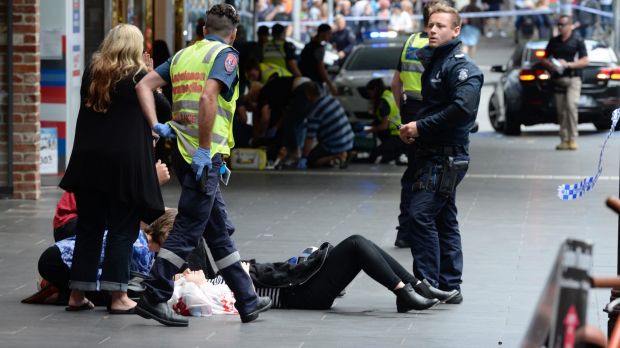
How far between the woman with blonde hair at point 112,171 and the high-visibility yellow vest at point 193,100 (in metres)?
0.38

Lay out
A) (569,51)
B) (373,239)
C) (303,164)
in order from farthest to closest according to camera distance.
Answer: (569,51), (303,164), (373,239)

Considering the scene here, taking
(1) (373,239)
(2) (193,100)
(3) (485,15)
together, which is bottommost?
(3) (485,15)

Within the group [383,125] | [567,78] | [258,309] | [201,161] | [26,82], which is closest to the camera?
[201,161]

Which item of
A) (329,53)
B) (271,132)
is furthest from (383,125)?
(329,53)

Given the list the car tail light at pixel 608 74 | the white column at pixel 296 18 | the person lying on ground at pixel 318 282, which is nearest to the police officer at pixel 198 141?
the person lying on ground at pixel 318 282

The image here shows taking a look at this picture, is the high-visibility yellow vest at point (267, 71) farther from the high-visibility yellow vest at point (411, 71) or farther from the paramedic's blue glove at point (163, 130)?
the paramedic's blue glove at point (163, 130)

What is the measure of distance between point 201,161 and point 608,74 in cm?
1586

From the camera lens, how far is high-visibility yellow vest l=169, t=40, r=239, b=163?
7840mm

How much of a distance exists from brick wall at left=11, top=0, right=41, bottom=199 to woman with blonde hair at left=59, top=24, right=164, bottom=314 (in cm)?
592

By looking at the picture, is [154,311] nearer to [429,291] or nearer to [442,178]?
[429,291]

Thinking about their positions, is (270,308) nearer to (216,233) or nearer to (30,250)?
(216,233)

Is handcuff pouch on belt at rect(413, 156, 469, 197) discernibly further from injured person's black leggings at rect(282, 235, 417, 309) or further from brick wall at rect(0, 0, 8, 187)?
brick wall at rect(0, 0, 8, 187)

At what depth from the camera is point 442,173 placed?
8.66 m

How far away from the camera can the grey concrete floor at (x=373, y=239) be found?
25.4 feet
